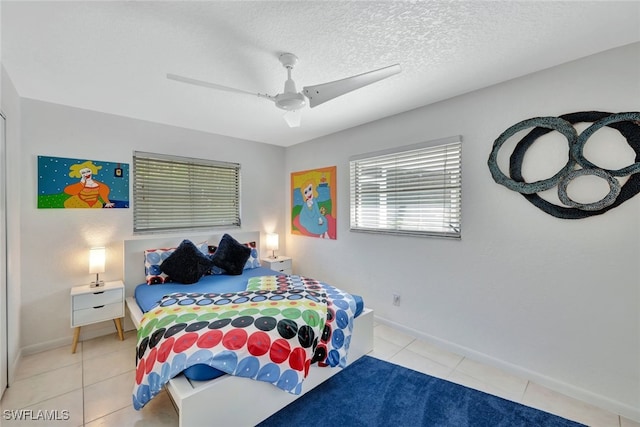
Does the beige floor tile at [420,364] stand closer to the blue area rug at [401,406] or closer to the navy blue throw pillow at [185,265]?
the blue area rug at [401,406]

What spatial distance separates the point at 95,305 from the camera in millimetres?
2730

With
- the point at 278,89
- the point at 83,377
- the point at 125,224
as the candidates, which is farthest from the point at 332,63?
the point at 83,377

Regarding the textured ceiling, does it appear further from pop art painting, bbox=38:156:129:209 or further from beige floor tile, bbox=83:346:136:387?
beige floor tile, bbox=83:346:136:387

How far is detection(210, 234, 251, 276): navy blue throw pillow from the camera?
3.36 meters

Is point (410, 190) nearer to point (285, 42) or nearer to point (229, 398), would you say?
point (285, 42)

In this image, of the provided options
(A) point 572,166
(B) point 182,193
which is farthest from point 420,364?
(B) point 182,193

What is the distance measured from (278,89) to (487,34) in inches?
62.1

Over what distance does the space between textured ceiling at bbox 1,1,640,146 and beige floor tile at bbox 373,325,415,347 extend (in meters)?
2.49

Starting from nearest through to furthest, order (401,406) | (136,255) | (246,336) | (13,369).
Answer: (246,336) < (401,406) < (13,369) < (136,255)

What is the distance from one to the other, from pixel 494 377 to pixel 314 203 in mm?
2892

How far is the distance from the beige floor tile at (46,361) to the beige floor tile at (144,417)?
1.07 m

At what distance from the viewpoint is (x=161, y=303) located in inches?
89.8

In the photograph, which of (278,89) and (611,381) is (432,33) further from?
(611,381)

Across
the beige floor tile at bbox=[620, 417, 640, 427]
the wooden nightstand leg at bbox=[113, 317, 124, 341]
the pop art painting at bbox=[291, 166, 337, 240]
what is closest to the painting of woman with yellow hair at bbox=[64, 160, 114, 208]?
the wooden nightstand leg at bbox=[113, 317, 124, 341]
